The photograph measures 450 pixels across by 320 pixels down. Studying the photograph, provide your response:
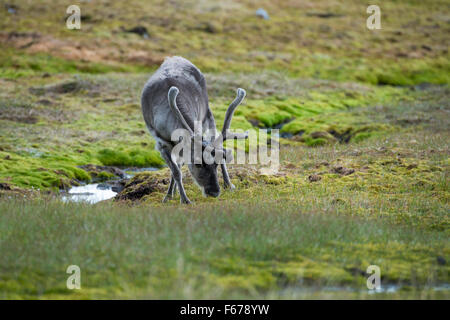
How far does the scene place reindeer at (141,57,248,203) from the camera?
1354 centimetres

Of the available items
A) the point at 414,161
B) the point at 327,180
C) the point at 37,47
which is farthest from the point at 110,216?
the point at 37,47

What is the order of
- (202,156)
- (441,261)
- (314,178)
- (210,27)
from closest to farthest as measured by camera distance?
(441,261)
(202,156)
(314,178)
(210,27)

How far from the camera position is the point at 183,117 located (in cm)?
1380

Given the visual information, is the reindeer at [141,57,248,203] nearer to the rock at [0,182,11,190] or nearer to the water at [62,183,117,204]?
the water at [62,183,117,204]

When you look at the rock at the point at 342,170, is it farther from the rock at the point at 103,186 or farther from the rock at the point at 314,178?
the rock at the point at 103,186

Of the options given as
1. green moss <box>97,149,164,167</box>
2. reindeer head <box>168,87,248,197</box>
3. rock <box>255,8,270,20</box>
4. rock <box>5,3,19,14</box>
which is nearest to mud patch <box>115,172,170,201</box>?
reindeer head <box>168,87,248,197</box>

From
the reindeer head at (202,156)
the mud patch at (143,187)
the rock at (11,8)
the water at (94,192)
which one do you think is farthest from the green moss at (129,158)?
the rock at (11,8)

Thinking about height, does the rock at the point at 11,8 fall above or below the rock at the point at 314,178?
above

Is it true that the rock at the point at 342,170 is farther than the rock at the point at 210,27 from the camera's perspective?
No

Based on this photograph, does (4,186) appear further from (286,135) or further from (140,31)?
(140,31)

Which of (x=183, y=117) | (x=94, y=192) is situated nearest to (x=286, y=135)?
(x=94, y=192)

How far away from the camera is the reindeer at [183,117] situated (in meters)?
13.5

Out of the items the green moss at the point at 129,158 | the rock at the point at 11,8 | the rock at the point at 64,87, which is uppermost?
the rock at the point at 11,8

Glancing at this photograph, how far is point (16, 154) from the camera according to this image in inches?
889
